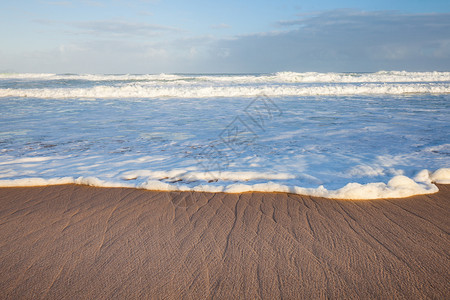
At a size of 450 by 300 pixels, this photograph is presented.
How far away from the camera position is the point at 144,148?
498 centimetres

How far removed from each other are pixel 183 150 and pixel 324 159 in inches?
89.5

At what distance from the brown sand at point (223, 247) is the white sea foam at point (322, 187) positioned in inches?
4.1

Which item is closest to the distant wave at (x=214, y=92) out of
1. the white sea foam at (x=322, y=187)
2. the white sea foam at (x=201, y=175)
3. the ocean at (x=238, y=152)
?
the ocean at (x=238, y=152)

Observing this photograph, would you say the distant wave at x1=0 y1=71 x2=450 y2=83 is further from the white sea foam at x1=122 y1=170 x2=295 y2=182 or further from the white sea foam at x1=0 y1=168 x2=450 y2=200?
the white sea foam at x1=0 y1=168 x2=450 y2=200

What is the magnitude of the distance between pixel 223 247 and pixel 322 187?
1.43 meters

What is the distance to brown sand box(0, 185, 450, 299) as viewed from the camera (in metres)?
1.64

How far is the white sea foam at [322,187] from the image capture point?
2865 mm

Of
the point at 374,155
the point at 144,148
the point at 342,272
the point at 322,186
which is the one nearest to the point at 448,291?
the point at 342,272

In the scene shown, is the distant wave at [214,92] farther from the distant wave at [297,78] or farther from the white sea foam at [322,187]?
the white sea foam at [322,187]

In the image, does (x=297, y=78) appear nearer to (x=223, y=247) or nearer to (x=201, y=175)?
(x=201, y=175)

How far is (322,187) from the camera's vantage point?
299 centimetres

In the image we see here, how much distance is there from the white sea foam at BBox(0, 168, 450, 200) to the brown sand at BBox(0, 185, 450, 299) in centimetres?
10

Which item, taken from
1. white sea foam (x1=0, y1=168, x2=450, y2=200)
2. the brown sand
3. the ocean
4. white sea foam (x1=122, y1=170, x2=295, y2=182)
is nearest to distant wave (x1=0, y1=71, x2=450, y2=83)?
the ocean

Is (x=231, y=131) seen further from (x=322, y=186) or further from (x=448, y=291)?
(x=448, y=291)
